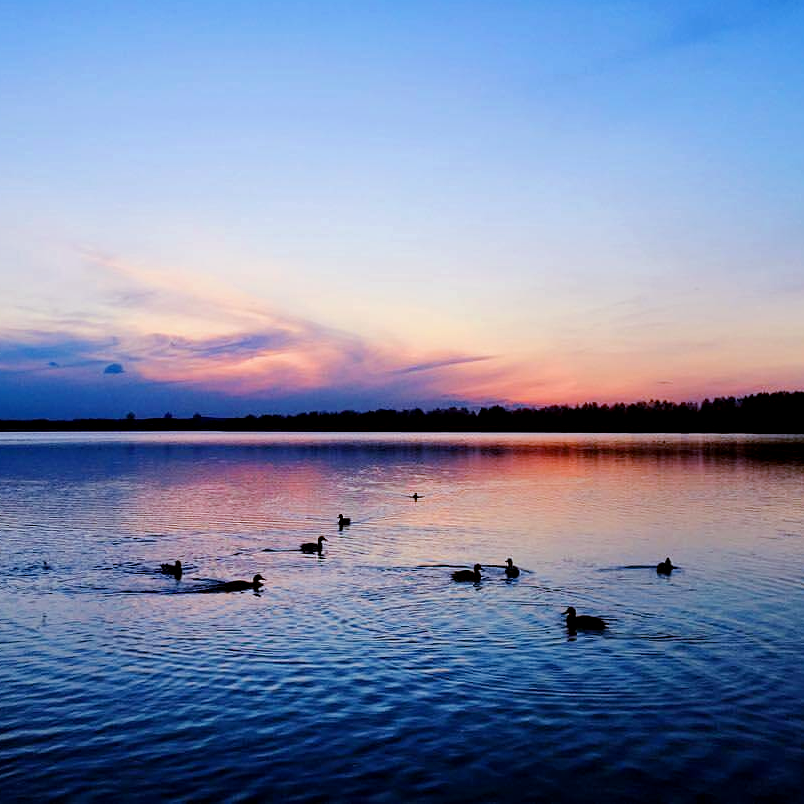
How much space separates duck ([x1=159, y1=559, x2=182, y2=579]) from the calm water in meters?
0.70

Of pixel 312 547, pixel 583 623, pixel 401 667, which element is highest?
pixel 312 547

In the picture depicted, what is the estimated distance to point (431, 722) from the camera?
1398 cm

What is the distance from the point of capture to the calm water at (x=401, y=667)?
11969mm

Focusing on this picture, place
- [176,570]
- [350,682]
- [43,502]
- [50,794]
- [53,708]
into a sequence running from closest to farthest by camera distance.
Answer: [50,794] < [53,708] < [350,682] < [176,570] < [43,502]

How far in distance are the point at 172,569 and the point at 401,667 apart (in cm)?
1435

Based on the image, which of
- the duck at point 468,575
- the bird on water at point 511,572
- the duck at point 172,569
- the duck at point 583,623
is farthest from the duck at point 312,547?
the duck at point 583,623

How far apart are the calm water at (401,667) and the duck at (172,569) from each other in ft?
2.28

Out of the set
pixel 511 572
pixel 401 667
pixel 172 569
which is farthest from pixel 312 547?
pixel 401 667

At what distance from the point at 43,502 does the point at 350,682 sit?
45188mm

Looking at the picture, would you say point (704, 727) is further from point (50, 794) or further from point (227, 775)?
point (50, 794)

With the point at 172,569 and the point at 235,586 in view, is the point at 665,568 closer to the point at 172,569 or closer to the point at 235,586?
the point at 235,586

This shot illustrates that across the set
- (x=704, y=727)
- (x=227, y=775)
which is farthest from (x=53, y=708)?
(x=704, y=727)

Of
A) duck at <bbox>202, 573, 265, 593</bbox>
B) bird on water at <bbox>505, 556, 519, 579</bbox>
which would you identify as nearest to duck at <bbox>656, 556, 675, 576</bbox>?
bird on water at <bbox>505, 556, 519, 579</bbox>

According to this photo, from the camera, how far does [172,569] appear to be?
28625 mm
